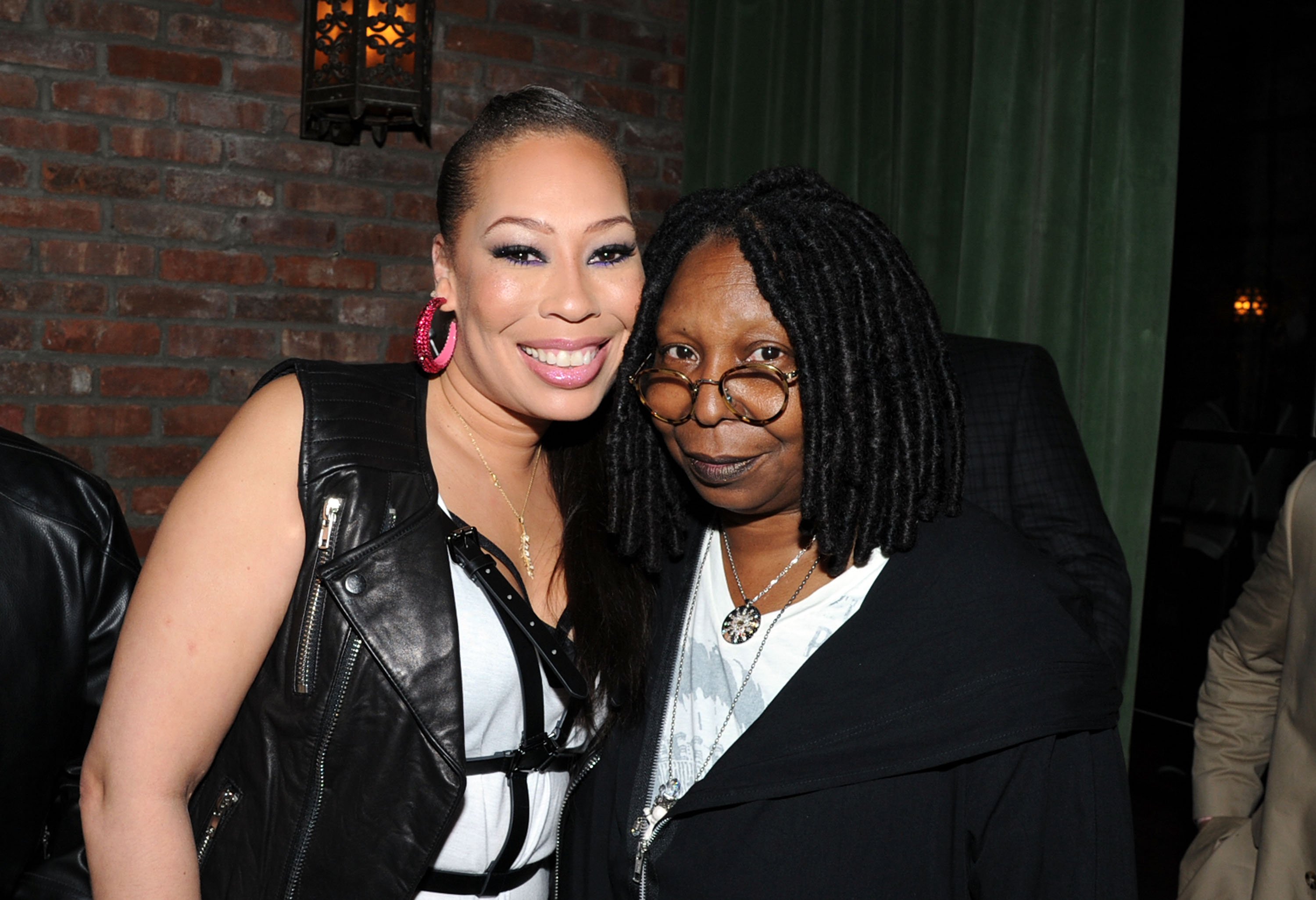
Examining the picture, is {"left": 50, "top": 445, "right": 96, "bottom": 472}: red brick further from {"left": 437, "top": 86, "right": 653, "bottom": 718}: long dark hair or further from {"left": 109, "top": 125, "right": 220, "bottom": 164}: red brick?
{"left": 437, "top": 86, "right": 653, "bottom": 718}: long dark hair

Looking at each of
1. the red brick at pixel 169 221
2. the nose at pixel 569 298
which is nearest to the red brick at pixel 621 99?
the red brick at pixel 169 221

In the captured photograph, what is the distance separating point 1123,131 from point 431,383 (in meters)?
1.58

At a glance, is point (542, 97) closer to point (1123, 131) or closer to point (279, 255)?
point (1123, 131)

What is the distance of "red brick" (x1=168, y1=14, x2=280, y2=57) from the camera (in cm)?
278

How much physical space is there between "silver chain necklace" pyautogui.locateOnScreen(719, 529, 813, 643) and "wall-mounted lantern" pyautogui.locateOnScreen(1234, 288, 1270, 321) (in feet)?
6.59

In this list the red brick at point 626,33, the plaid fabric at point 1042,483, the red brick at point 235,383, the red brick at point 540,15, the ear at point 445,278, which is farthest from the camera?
the red brick at point 626,33

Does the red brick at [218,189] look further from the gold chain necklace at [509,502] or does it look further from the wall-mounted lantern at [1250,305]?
the wall-mounted lantern at [1250,305]

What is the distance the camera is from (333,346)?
9.96 ft

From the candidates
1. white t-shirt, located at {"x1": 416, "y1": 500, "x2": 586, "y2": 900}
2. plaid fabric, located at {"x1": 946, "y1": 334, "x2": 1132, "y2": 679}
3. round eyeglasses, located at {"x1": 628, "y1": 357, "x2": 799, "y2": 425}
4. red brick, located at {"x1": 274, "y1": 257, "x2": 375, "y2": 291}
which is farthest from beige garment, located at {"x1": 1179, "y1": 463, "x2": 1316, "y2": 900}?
red brick, located at {"x1": 274, "y1": 257, "x2": 375, "y2": 291}

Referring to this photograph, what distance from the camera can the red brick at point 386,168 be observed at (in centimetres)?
302

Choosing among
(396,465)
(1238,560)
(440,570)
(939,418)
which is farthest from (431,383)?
(1238,560)

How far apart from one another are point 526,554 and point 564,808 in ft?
1.15

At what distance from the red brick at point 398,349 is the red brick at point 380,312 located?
0.11ft

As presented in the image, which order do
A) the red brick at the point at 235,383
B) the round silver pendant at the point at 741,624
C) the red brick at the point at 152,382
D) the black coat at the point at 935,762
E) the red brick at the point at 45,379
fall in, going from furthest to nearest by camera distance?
1. the red brick at the point at 235,383
2. the red brick at the point at 152,382
3. the red brick at the point at 45,379
4. the round silver pendant at the point at 741,624
5. the black coat at the point at 935,762
